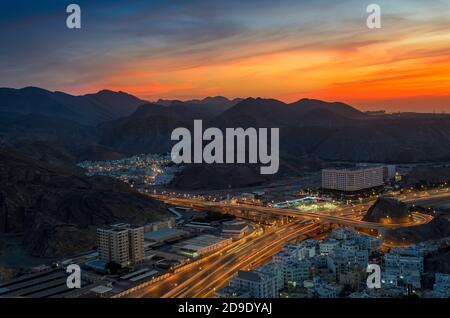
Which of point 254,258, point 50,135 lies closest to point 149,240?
point 254,258

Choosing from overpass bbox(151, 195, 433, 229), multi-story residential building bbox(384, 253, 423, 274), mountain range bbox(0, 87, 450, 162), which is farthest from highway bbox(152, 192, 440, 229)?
mountain range bbox(0, 87, 450, 162)

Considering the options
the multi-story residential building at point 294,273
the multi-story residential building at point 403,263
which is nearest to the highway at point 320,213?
the multi-story residential building at point 403,263

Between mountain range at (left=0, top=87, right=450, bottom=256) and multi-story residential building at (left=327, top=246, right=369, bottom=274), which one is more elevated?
mountain range at (left=0, top=87, right=450, bottom=256)

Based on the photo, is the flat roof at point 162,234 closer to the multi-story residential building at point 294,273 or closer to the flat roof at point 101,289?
the flat roof at point 101,289

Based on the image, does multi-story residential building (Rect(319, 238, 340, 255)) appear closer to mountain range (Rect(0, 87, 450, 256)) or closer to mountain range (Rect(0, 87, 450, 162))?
mountain range (Rect(0, 87, 450, 256))

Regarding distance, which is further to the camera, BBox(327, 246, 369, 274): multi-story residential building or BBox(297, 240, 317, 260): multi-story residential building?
BBox(297, 240, 317, 260): multi-story residential building

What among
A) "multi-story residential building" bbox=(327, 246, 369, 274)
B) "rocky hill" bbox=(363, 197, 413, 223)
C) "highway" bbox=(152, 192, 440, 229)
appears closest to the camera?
"multi-story residential building" bbox=(327, 246, 369, 274)
